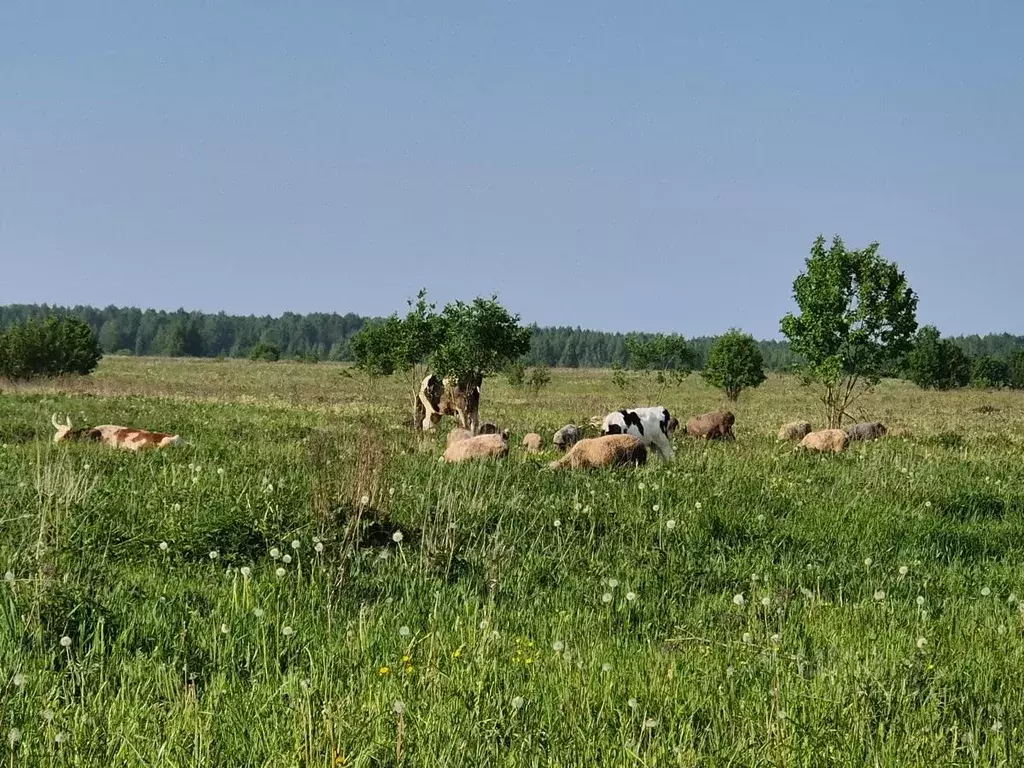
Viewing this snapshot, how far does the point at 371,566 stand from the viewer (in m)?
7.73

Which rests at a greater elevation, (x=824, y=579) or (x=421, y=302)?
(x=421, y=302)

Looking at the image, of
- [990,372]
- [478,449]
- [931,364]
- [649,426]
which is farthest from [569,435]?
[990,372]

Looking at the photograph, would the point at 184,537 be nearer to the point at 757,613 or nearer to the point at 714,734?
the point at 757,613

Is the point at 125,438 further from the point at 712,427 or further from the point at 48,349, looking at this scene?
the point at 48,349

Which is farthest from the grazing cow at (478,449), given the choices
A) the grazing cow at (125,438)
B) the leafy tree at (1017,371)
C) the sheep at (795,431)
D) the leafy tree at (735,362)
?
the leafy tree at (1017,371)

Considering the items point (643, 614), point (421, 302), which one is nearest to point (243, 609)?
point (643, 614)

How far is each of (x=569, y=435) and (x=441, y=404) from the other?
685 centimetres

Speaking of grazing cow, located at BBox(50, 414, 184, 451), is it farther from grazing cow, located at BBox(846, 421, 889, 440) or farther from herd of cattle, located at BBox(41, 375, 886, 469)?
grazing cow, located at BBox(846, 421, 889, 440)

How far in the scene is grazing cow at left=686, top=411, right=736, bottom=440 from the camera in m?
26.0

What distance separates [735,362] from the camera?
59.5 meters

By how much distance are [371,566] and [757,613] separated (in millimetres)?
3233

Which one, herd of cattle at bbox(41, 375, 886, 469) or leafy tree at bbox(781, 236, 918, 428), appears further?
leafy tree at bbox(781, 236, 918, 428)

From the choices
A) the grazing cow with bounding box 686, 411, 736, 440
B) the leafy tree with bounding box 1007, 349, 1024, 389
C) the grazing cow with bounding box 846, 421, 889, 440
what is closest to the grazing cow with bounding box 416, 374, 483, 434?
the grazing cow with bounding box 686, 411, 736, 440

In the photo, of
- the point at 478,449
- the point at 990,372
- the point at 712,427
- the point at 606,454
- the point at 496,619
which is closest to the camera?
the point at 496,619
